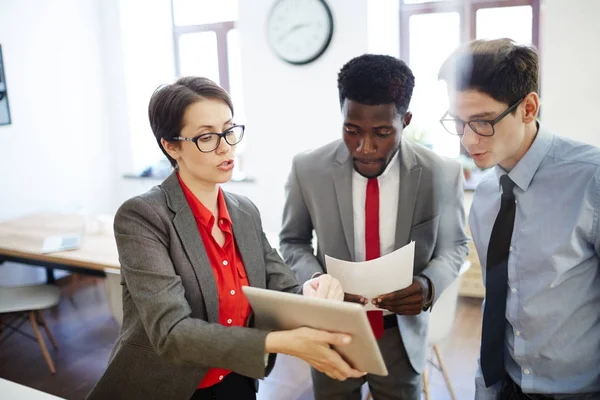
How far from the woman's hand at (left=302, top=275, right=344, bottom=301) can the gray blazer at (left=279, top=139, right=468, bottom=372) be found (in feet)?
0.75

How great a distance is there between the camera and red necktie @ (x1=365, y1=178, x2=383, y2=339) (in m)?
1.77

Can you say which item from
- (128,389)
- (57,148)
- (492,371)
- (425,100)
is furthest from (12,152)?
(492,371)

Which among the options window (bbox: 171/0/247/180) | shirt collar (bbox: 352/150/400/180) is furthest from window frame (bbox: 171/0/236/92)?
shirt collar (bbox: 352/150/400/180)

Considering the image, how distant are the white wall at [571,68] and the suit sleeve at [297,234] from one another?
2.61 m

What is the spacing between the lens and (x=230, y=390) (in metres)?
1.55

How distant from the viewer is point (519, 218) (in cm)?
143

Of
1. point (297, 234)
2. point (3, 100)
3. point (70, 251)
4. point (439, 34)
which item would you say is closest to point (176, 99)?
point (297, 234)

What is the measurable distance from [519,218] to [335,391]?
0.85 metres

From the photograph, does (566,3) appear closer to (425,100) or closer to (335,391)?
(425,100)

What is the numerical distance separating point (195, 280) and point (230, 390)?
1.17 ft

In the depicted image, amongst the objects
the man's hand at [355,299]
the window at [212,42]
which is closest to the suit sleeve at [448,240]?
the man's hand at [355,299]

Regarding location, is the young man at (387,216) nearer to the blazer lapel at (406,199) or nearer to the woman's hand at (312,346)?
the blazer lapel at (406,199)

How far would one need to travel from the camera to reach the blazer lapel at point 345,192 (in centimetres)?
177

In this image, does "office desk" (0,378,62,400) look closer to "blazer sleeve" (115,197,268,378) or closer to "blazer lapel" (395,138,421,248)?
"blazer sleeve" (115,197,268,378)
